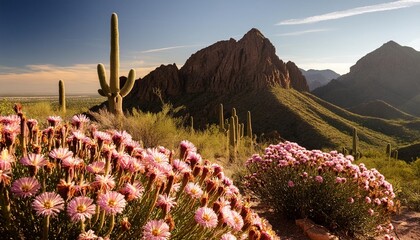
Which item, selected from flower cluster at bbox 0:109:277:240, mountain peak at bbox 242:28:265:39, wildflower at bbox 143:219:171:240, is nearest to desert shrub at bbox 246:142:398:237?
flower cluster at bbox 0:109:277:240

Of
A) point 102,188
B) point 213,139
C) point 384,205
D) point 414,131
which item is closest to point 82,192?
point 102,188

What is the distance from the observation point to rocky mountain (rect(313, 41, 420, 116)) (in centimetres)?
13800

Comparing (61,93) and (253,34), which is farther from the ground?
(253,34)

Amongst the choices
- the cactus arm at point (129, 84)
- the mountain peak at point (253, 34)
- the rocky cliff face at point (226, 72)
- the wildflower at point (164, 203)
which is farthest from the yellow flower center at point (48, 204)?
the mountain peak at point (253, 34)

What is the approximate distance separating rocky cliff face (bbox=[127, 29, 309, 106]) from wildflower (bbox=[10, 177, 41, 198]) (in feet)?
278

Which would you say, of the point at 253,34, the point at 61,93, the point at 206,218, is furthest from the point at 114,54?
the point at 253,34

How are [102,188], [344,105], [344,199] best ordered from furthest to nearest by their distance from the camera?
1. [344,105]
2. [344,199]
3. [102,188]

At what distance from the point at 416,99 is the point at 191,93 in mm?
94630

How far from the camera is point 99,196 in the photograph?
75.2 inches

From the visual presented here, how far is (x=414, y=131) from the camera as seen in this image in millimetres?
76625

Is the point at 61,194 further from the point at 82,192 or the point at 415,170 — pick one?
the point at 415,170

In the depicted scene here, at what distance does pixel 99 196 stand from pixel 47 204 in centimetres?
27

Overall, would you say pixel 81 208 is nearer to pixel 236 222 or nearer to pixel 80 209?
pixel 80 209

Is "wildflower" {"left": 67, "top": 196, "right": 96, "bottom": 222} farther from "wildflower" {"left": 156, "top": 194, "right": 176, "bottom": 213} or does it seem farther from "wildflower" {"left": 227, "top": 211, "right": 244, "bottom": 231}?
"wildflower" {"left": 227, "top": 211, "right": 244, "bottom": 231}
